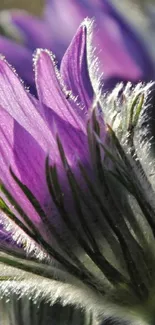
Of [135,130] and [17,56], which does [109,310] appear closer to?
[135,130]

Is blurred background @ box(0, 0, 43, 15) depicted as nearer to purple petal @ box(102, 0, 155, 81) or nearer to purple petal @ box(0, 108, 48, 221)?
purple petal @ box(102, 0, 155, 81)

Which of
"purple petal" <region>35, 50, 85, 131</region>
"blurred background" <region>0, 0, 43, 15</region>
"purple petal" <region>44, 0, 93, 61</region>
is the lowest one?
"purple petal" <region>35, 50, 85, 131</region>

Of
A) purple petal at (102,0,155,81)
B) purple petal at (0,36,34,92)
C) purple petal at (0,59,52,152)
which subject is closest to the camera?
purple petal at (0,59,52,152)

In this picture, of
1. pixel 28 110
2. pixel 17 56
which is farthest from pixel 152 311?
pixel 17 56

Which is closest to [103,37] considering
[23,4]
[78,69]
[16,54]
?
[16,54]

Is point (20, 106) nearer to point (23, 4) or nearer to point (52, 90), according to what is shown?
point (52, 90)

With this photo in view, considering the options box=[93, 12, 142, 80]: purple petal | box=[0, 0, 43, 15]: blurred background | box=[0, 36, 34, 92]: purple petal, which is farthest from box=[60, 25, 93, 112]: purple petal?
box=[0, 0, 43, 15]: blurred background
